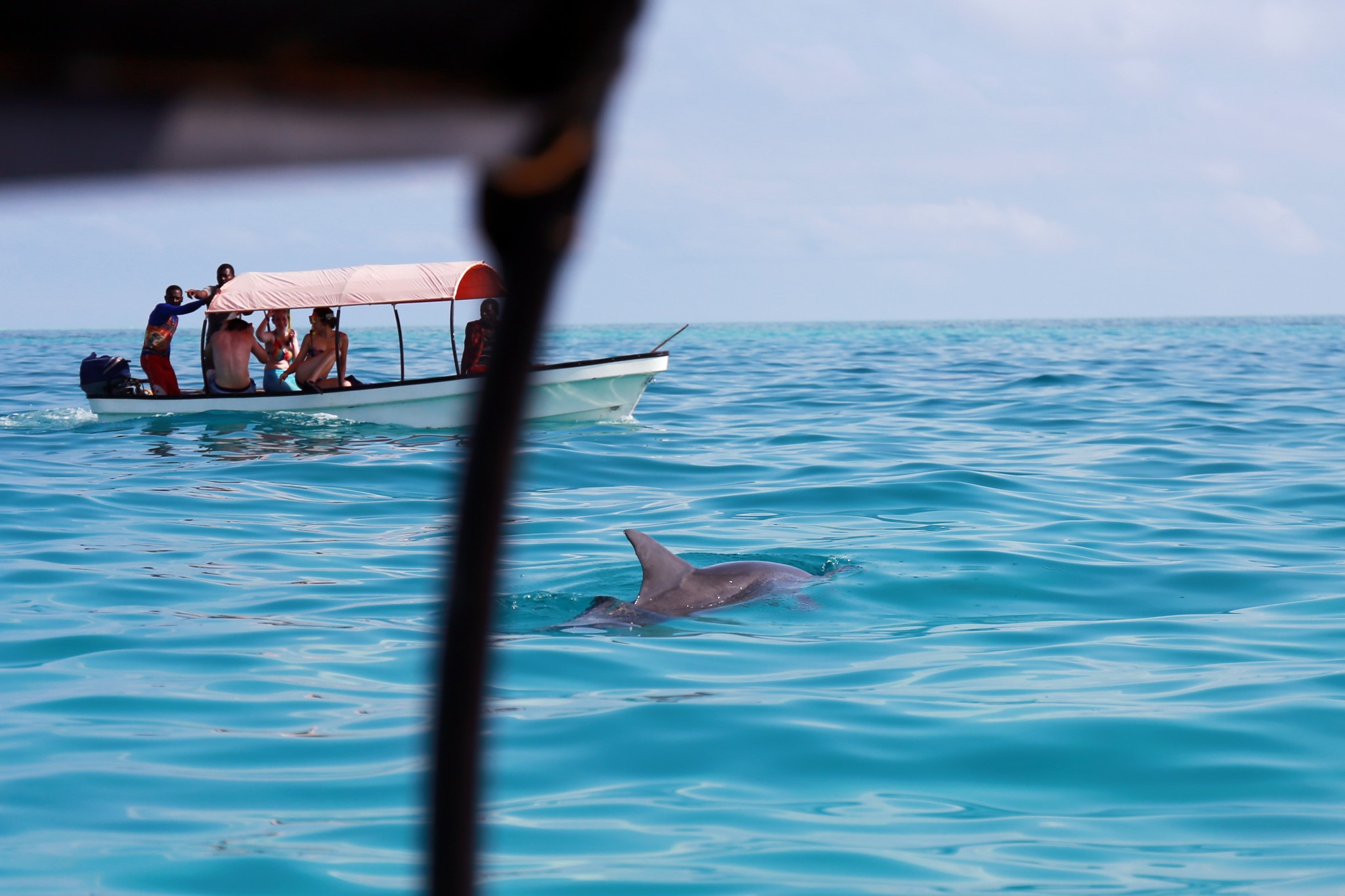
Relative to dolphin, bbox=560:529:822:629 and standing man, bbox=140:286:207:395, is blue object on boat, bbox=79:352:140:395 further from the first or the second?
dolphin, bbox=560:529:822:629

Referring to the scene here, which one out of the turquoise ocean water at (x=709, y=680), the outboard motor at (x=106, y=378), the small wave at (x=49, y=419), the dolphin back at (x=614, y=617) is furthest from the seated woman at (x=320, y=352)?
the dolphin back at (x=614, y=617)

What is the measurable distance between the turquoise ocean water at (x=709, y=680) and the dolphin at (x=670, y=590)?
0.17m

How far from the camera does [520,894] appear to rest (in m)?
4.00

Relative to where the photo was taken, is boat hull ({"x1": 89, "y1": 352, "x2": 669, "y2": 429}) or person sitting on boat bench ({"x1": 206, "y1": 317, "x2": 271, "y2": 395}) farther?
person sitting on boat bench ({"x1": 206, "y1": 317, "x2": 271, "y2": 395})

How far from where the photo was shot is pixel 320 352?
19078 millimetres

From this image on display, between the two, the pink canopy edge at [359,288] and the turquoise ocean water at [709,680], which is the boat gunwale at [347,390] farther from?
the turquoise ocean water at [709,680]

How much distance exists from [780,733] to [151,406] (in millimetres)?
16085

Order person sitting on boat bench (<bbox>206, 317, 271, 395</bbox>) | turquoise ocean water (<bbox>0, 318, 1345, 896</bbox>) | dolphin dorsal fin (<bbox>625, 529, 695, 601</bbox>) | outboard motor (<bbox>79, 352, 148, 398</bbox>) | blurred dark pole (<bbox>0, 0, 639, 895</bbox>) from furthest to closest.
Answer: outboard motor (<bbox>79, 352, 148, 398</bbox>), person sitting on boat bench (<bbox>206, 317, 271, 395</bbox>), dolphin dorsal fin (<bbox>625, 529, 695, 601</bbox>), turquoise ocean water (<bbox>0, 318, 1345, 896</bbox>), blurred dark pole (<bbox>0, 0, 639, 895</bbox>)

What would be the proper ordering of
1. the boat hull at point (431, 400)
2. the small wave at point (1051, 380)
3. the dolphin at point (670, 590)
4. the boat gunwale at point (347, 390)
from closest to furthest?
the dolphin at point (670, 590)
the boat gunwale at point (347, 390)
the boat hull at point (431, 400)
the small wave at point (1051, 380)

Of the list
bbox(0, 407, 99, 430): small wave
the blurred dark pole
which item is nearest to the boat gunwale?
bbox(0, 407, 99, 430): small wave

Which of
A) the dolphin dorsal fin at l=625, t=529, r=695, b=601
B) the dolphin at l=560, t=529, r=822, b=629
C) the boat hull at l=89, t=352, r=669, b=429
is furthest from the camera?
the boat hull at l=89, t=352, r=669, b=429

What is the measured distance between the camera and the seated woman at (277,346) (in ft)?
62.8

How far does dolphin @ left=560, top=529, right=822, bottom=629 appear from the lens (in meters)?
7.58

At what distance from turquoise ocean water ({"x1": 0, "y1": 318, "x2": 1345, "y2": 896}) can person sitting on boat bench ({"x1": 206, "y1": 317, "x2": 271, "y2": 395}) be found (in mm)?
3655
